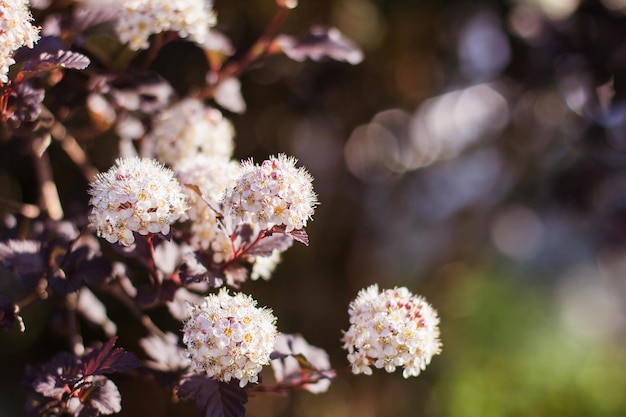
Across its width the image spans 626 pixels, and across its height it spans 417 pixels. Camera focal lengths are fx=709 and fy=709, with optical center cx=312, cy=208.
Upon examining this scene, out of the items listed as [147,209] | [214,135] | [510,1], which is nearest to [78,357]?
[147,209]

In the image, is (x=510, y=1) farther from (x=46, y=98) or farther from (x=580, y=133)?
(x=46, y=98)

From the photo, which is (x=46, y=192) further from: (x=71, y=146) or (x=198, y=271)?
(x=198, y=271)

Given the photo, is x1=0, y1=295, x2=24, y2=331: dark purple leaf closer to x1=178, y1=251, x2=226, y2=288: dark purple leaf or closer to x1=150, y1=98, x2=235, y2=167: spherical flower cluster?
x1=178, y1=251, x2=226, y2=288: dark purple leaf

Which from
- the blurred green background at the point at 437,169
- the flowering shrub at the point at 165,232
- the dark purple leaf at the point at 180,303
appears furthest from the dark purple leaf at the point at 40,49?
the blurred green background at the point at 437,169

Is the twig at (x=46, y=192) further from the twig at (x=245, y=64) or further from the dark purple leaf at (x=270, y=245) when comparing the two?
the dark purple leaf at (x=270, y=245)

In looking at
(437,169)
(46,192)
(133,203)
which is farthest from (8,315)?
(437,169)

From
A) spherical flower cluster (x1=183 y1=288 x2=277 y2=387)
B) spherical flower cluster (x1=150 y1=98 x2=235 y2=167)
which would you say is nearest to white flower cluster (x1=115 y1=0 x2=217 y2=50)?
spherical flower cluster (x1=150 y1=98 x2=235 y2=167)
